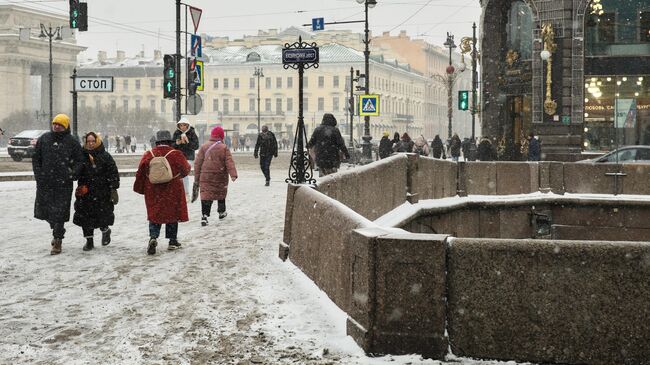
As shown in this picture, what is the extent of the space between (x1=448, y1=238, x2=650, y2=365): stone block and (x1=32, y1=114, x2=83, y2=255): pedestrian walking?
20.5ft

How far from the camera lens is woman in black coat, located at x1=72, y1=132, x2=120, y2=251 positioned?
1081 centimetres

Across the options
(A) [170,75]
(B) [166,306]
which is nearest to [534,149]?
(A) [170,75]

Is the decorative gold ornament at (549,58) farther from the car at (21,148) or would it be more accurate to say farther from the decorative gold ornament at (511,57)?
the car at (21,148)

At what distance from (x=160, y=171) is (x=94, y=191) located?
1080 mm

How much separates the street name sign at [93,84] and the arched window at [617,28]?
50.0ft

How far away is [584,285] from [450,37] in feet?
141

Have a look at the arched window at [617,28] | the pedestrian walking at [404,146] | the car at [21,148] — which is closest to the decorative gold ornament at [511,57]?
the arched window at [617,28]

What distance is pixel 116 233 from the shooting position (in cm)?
1258

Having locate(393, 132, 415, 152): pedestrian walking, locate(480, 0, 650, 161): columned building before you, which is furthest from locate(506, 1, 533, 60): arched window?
locate(393, 132, 415, 152): pedestrian walking

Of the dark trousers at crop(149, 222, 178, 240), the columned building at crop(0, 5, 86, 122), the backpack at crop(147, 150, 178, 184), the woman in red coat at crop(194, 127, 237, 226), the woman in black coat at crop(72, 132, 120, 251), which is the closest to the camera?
the backpack at crop(147, 150, 178, 184)

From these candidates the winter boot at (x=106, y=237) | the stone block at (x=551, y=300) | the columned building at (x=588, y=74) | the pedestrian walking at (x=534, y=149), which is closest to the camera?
the stone block at (x=551, y=300)

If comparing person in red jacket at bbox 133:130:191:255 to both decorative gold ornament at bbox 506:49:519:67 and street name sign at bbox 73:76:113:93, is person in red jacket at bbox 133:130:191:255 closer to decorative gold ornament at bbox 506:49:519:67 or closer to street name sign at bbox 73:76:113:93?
street name sign at bbox 73:76:113:93

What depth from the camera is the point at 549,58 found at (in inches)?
1083

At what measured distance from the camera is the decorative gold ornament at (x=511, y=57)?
30.0 metres
